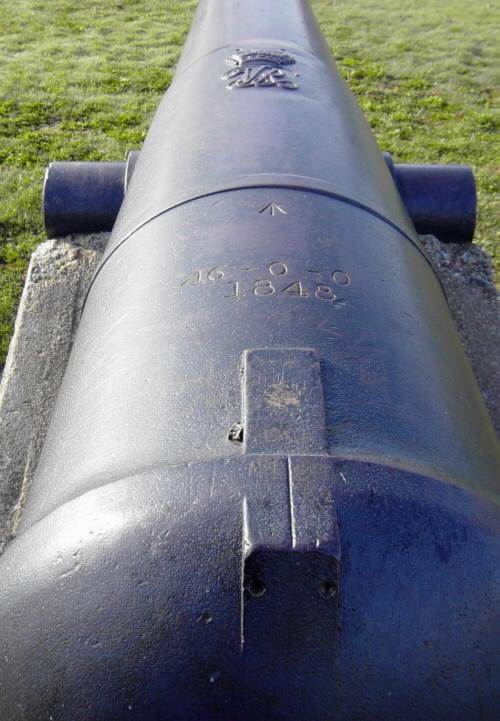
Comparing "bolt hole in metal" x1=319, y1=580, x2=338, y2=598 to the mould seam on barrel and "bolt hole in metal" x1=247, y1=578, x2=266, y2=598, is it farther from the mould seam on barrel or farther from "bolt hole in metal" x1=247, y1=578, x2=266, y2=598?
the mould seam on barrel

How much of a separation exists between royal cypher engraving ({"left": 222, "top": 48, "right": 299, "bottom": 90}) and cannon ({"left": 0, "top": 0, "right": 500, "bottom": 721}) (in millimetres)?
836

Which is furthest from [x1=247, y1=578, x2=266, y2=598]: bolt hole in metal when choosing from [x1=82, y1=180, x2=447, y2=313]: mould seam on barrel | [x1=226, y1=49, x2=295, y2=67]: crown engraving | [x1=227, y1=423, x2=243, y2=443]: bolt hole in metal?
[x1=226, y1=49, x2=295, y2=67]: crown engraving

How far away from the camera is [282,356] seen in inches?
58.7

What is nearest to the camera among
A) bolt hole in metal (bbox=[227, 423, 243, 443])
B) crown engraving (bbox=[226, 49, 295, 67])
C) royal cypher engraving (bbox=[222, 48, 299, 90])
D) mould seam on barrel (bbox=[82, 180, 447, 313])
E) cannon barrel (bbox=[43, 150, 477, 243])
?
bolt hole in metal (bbox=[227, 423, 243, 443])

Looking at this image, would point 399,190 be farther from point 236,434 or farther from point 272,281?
point 236,434

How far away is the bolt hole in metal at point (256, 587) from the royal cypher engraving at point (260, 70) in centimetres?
198

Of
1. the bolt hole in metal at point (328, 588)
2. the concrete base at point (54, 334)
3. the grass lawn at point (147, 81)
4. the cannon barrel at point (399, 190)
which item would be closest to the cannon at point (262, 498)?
the bolt hole in metal at point (328, 588)

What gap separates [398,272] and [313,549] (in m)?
0.99

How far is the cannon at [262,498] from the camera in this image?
3.92 feet

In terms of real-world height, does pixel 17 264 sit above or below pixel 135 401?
below

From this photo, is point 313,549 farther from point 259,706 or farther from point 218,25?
point 218,25

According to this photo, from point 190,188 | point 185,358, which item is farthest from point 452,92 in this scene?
point 185,358

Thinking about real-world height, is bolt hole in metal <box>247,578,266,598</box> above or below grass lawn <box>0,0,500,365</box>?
above

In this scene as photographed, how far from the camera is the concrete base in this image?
9.43 feet
